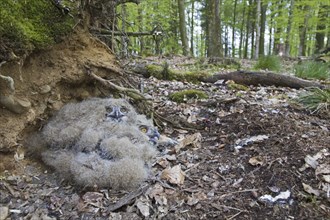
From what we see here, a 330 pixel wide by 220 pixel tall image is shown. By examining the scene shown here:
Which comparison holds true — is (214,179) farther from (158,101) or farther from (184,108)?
(158,101)

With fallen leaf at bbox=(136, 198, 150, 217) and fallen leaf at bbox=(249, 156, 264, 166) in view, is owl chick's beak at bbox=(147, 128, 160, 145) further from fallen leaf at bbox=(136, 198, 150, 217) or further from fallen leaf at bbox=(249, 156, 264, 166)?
fallen leaf at bbox=(249, 156, 264, 166)

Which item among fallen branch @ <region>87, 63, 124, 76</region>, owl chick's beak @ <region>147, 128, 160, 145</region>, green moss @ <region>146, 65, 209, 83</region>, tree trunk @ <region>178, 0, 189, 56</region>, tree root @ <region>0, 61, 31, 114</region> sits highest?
tree trunk @ <region>178, 0, 189, 56</region>

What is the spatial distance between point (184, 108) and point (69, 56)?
5.63 feet

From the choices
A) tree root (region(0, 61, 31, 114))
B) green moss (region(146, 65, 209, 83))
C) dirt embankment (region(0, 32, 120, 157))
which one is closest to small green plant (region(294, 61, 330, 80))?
green moss (region(146, 65, 209, 83))

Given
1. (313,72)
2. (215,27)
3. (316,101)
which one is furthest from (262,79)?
(215,27)

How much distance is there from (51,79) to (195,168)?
169cm

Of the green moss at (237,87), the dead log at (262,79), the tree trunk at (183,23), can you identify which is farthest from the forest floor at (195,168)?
the tree trunk at (183,23)

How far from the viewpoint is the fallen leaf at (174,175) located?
7.95ft

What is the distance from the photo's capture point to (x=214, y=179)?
2.46 meters

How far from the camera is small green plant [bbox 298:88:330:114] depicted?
3656 millimetres

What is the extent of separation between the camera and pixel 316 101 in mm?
3826

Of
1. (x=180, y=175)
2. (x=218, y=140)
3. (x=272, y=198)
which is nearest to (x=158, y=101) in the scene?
(x=218, y=140)

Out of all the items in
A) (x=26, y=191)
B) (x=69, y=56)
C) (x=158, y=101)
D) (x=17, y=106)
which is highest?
(x=69, y=56)

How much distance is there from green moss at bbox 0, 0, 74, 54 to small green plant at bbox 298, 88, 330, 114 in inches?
125
